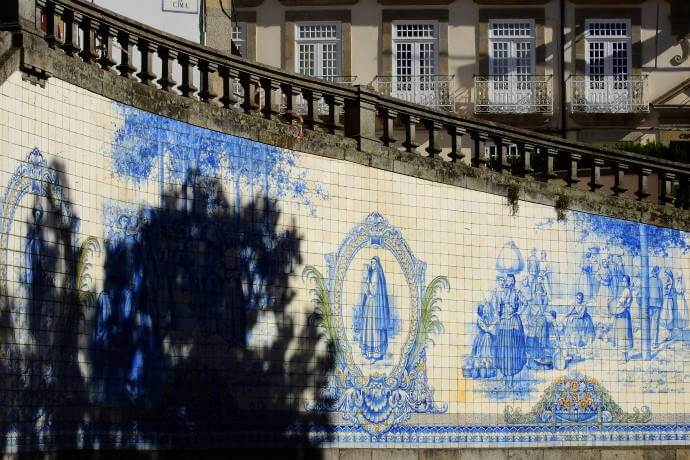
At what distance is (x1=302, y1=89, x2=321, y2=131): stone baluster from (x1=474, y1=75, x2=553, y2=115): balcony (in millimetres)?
22939

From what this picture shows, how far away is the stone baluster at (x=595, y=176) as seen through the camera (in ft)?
73.3

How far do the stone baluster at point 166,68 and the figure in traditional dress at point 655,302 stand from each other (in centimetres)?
722

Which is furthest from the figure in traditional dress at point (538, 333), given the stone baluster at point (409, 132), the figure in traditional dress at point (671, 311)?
the stone baluster at point (409, 132)

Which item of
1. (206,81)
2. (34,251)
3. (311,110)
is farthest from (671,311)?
(34,251)

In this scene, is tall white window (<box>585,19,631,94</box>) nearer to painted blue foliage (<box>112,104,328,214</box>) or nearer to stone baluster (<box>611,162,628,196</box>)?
stone baluster (<box>611,162,628,196</box>)

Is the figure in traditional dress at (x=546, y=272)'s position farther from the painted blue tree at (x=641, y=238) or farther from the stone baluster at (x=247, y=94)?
the stone baluster at (x=247, y=94)

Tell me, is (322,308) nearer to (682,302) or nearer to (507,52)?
(682,302)

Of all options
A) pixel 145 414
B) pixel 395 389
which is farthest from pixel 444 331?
pixel 145 414

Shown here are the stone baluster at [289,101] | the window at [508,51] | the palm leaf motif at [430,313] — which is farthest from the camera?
the window at [508,51]

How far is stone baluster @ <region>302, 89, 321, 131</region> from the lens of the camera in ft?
66.2

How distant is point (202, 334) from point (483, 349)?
4137mm

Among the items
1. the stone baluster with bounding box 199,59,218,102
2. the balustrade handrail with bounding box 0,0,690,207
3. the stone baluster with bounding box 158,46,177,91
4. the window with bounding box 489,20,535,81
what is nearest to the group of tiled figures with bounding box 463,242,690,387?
the balustrade handrail with bounding box 0,0,690,207

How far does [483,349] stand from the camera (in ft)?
68.9

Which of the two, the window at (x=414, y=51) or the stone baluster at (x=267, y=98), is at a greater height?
the window at (x=414, y=51)
